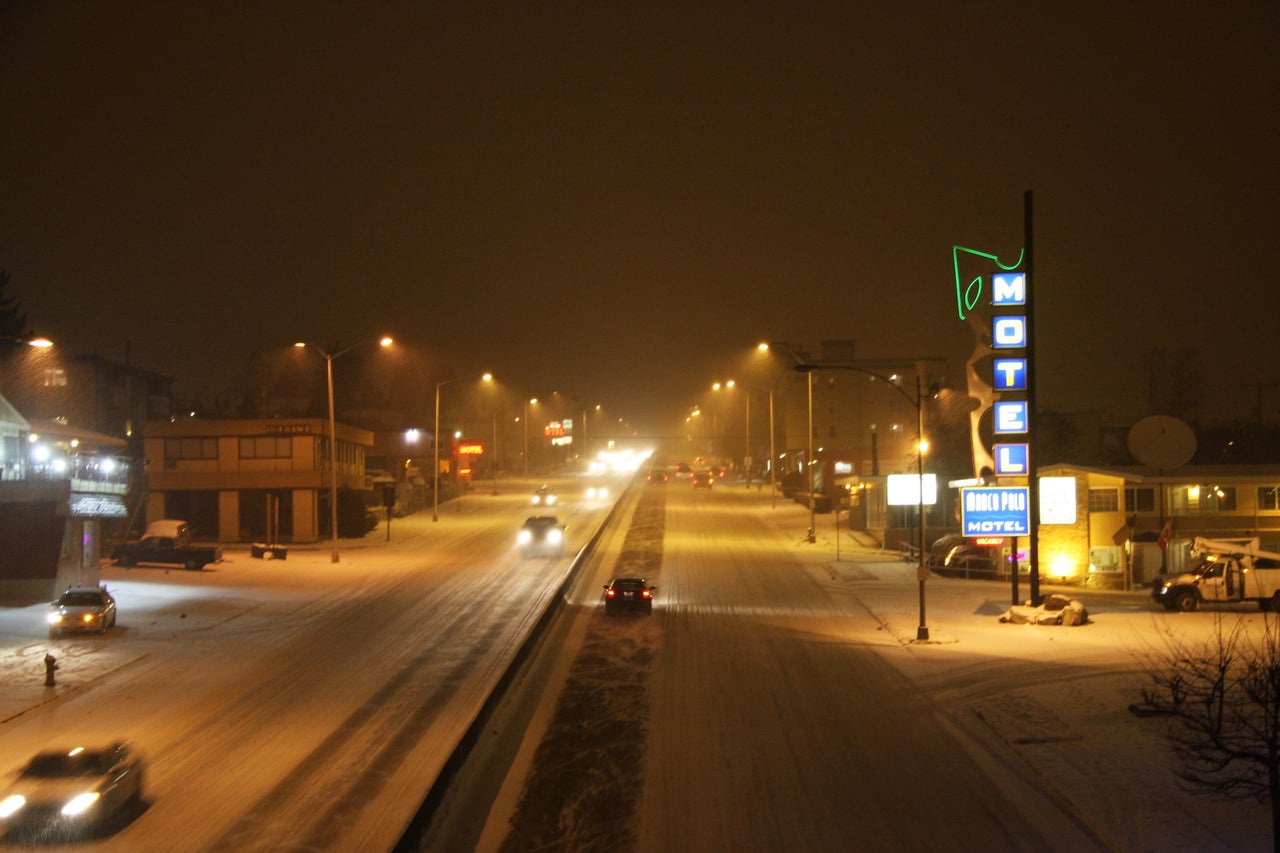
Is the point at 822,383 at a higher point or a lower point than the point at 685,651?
higher

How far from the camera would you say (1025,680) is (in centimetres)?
2286

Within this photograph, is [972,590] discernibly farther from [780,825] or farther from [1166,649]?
[780,825]

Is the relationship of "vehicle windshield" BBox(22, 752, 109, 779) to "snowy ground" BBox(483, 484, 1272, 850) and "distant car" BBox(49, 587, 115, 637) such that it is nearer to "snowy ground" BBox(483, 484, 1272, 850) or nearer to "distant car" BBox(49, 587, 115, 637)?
"snowy ground" BBox(483, 484, 1272, 850)

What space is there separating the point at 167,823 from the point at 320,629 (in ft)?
53.7

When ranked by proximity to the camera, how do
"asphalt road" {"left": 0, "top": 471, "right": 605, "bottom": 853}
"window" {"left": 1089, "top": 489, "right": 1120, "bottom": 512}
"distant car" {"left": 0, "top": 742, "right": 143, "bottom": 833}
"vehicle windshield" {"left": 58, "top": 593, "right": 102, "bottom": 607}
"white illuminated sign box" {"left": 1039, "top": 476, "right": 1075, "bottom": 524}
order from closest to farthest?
"distant car" {"left": 0, "top": 742, "right": 143, "bottom": 833}
"asphalt road" {"left": 0, "top": 471, "right": 605, "bottom": 853}
"vehicle windshield" {"left": 58, "top": 593, "right": 102, "bottom": 607}
"white illuminated sign box" {"left": 1039, "top": 476, "right": 1075, "bottom": 524}
"window" {"left": 1089, "top": 489, "right": 1120, "bottom": 512}

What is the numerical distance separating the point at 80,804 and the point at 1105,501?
116 feet

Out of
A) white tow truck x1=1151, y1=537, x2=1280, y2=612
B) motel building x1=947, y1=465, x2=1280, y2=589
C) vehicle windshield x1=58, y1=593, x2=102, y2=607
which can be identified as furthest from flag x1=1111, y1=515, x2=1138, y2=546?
vehicle windshield x1=58, y1=593, x2=102, y2=607

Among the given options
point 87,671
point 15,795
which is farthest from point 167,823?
point 87,671

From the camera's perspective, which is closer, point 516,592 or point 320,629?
point 320,629

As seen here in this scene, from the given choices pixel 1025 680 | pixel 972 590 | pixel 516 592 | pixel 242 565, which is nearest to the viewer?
pixel 1025 680

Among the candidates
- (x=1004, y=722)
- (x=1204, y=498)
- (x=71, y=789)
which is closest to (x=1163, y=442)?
(x=1204, y=498)

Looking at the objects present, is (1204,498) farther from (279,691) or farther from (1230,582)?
(279,691)

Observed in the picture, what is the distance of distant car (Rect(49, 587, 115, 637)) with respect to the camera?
1110 inches

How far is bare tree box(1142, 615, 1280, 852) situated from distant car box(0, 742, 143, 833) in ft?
40.9
